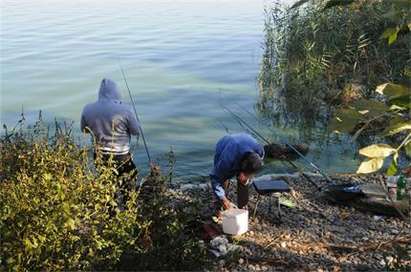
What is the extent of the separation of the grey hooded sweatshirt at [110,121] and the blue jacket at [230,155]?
919 millimetres

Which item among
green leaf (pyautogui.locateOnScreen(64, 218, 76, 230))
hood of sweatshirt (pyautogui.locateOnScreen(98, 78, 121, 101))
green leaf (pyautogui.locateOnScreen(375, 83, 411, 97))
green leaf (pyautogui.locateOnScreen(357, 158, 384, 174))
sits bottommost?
green leaf (pyautogui.locateOnScreen(64, 218, 76, 230))

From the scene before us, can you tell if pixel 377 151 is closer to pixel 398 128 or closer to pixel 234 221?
pixel 398 128

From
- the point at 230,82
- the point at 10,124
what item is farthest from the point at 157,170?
the point at 230,82

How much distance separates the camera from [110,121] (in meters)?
5.34

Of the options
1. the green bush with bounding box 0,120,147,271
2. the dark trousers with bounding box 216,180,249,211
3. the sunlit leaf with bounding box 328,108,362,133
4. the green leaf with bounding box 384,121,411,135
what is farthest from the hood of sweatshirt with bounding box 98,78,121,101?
the green leaf with bounding box 384,121,411,135

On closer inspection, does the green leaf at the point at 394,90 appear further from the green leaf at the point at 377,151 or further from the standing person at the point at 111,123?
the standing person at the point at 111,123

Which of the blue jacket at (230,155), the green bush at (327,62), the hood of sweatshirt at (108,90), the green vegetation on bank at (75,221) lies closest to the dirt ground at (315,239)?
the blue jacket at (230,155)

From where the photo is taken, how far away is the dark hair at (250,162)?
510cm

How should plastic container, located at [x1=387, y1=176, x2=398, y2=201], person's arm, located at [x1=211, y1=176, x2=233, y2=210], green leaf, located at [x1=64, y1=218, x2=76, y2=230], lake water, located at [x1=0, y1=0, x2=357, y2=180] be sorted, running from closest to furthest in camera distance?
green leaf, located at [x1=64, y1=218, x2=76, y2=230] → person's arm, located at [x1=211, y1=176, x2=233, y2=210] → plastic container, located at [x1=387, y1=176, x2=398, y2=201] → lake water, located at [x1=0, y1=0, x2=357, y2=180]

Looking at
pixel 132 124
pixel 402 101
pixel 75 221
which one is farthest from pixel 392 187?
pixel 402 101

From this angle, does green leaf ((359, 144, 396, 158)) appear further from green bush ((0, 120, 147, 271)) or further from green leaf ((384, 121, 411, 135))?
green bush ((0, 120, 147, 271))

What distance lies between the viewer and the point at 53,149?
13.8 feet

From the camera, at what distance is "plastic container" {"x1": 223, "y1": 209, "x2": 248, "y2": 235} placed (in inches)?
195

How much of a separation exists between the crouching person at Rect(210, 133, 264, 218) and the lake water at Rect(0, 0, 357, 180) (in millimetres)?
2700
